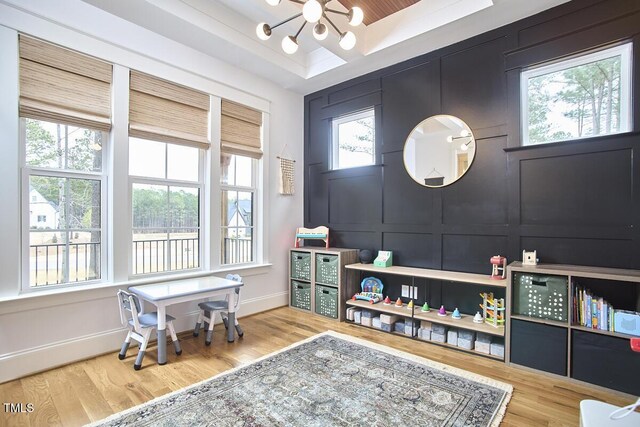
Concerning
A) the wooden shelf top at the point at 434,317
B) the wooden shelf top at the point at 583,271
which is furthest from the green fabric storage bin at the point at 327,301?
the wooden shelf top at the point at 583,271

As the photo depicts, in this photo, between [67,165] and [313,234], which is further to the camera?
[313,234]

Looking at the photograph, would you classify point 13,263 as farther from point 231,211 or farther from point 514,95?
point 514,95

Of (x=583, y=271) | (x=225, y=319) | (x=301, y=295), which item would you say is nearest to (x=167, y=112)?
(x=225, y=319)

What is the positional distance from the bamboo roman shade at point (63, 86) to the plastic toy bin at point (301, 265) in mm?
2752

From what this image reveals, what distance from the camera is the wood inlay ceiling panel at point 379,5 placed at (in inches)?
136

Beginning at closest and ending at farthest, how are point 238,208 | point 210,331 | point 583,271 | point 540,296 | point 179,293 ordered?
1. point 583,271
2. point 540,296
3. point 179,293
4. point 210,331
5. point 238,208

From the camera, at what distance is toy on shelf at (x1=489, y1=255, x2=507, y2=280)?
320cm

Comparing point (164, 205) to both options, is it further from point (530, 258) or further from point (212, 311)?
point (530, 258)

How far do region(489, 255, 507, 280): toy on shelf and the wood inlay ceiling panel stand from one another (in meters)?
2.83

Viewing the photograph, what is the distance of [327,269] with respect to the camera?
14.1 feet

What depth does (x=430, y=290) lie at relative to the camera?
12.5 feet

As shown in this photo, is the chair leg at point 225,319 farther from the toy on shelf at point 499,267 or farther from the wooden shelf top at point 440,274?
the toy on shelf at point 499,267

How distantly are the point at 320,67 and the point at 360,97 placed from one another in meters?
0.68

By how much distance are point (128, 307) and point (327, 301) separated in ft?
7.53
